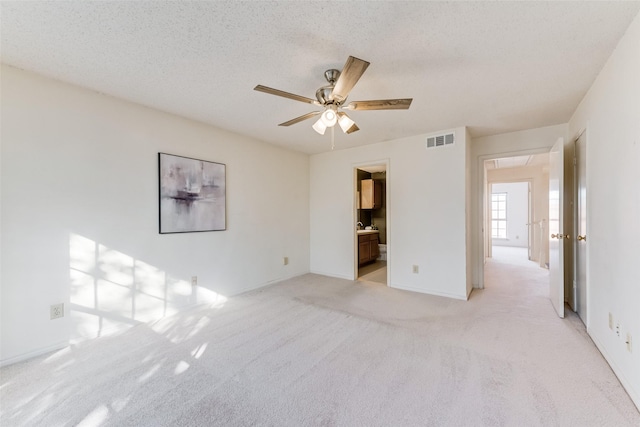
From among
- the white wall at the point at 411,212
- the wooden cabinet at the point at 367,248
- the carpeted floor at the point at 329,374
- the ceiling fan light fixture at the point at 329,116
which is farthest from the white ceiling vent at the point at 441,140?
the wooden cabinet at the point at 367,248

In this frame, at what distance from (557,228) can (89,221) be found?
4.99m

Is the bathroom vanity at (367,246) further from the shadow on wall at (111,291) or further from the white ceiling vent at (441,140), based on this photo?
the shadow on wall at (111,291)

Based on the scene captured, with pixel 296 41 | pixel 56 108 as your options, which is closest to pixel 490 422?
pixel 296 41

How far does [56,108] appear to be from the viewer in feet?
7.23

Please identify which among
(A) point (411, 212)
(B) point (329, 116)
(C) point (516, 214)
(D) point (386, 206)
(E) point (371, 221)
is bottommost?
(E) point (371, 221)

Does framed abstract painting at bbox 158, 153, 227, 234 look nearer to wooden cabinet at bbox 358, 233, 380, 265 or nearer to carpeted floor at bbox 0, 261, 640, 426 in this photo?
carpeted floor at bbox 0, 261, 640, 426

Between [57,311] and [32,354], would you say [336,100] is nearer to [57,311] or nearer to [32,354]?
[57,311]

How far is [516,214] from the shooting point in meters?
8.85

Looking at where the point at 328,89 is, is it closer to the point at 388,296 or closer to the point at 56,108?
the point at 56,108

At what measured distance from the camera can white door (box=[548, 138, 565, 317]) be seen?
2822 millimetres

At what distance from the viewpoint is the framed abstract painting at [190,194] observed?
2.89m

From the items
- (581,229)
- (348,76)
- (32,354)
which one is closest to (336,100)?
(348,76)

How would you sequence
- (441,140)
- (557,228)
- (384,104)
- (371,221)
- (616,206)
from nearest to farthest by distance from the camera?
(616,206)
(384,104)
(557,228)
(441,140)
(371,221)

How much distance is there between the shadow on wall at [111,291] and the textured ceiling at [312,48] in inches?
60.4
